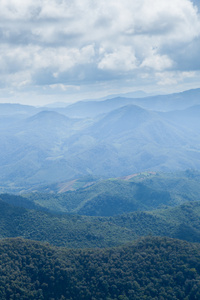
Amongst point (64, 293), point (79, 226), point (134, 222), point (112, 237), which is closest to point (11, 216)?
point (79, 226)

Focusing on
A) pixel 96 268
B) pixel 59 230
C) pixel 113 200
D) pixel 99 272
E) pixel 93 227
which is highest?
pixel 96 268

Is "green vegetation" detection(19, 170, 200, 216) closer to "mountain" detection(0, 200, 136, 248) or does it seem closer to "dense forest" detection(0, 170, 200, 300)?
"mountain" detection(0, 200, 136, 248)

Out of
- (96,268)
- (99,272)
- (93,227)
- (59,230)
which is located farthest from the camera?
(93,227)

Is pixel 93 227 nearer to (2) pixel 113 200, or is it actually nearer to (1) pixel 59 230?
(1) pixel 59 230

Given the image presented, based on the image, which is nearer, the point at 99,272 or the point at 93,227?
the point at 99,272

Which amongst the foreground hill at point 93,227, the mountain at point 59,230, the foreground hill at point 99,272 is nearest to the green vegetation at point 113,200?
the foreground hill at point 93,227

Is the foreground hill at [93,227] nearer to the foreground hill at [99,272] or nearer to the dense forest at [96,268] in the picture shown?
the dense forest at [96,268]

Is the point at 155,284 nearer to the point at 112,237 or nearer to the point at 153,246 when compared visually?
the point at 153,246

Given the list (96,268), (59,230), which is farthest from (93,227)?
(96,268)

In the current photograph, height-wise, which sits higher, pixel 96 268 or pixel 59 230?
pixel 96 268

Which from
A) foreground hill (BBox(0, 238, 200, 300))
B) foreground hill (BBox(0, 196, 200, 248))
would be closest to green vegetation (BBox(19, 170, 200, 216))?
foreground hill (BBox(0, 196, 200, 248))
